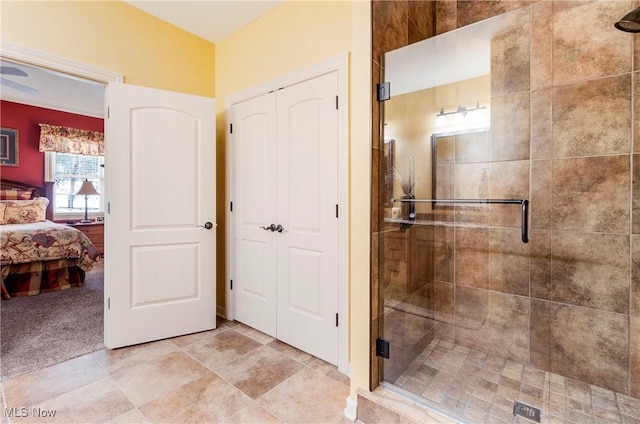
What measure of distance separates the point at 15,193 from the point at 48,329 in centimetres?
330

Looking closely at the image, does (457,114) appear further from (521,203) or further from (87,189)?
(87,189)

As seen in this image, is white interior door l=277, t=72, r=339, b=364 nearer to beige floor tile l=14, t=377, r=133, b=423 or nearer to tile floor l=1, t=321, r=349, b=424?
tile floor l=1, t=321, r=349, b=424

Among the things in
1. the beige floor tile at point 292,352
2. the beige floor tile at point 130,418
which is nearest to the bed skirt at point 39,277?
the beige floor tile at point 130,418

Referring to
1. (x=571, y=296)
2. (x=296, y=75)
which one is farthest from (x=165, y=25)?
(x=571, y=296)

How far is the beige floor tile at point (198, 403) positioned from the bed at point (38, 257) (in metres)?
2.98

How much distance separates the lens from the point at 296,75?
2254mm

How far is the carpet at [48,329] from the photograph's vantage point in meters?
2.11

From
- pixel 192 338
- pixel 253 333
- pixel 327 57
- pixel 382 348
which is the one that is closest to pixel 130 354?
pixel 192 338

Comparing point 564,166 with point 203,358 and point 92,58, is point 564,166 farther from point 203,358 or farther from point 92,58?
point 92,58

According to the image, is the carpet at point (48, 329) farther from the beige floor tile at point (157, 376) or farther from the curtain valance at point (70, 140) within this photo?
the curtain valance at point (70, 140)

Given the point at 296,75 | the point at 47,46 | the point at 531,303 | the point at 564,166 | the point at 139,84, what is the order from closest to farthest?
the point at 564,166, the point at 531,303, the point at 47,46, the point at 296,75, the point at 139,84

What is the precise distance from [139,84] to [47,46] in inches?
22.5

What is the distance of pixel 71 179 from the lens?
17.9ft

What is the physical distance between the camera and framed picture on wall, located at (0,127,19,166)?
4625mm
